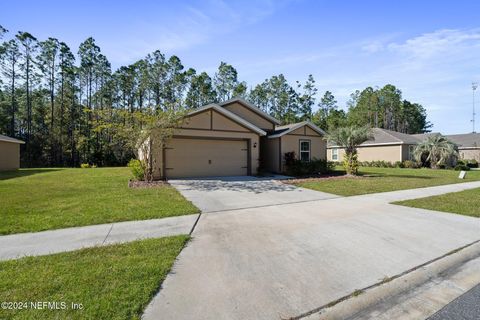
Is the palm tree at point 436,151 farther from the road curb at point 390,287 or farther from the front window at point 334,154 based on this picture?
the road curb at point 390,287

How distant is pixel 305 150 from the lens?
17.4m

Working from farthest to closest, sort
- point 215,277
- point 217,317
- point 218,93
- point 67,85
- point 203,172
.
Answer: point 218,93 < point 67,85 < point 203,172 < point 215,277 < point 217,317

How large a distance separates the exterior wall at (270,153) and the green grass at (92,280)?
42.8 feet

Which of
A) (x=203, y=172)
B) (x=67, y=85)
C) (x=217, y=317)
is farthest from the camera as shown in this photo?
(x=67, y=85)

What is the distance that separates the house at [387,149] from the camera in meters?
24.6

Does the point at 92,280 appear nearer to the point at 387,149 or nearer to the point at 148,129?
the point at 148,129

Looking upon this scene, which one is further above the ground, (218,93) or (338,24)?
(218,93)

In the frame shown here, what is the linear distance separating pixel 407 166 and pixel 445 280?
78.6 ft

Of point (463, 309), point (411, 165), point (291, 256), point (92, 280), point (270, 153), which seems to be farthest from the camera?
point (411, 165)

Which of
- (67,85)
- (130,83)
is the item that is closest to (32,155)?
(67,85)

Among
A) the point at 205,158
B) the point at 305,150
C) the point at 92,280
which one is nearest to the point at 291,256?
the point at 92,280

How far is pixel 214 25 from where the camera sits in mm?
10047

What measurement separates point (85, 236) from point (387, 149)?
27736 mm

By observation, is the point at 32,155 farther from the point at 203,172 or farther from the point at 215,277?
the point at 215,277
